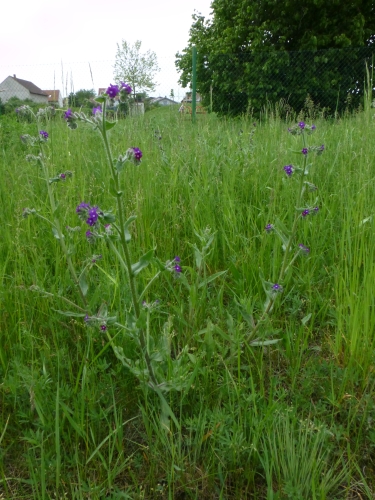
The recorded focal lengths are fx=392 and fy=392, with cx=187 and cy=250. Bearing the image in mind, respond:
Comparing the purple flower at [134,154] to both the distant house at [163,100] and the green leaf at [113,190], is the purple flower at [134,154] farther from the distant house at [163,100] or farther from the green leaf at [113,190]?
the distant house at [163,100]

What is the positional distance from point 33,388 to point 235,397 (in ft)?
2.27

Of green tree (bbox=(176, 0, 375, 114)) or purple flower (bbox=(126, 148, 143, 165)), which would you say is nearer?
purple flower (bbox=(126, 148, 143, 165))

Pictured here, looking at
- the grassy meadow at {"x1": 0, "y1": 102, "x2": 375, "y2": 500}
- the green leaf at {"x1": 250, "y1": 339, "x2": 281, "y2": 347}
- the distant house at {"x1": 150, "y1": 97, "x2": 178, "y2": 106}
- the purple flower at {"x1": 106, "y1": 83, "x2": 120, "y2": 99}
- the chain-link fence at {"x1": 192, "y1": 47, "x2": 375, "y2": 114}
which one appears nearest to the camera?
the grassy meadow at {"x1": 0, "y1": 102, "x2": 375, "y2": 500}

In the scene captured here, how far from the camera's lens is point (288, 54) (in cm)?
1084

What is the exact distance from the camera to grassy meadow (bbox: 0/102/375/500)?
1.16m

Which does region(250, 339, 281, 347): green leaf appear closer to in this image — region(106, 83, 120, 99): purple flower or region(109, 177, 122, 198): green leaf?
region(109, 177, 122, 198): green leaf

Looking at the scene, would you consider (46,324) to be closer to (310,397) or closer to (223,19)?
(310,397)

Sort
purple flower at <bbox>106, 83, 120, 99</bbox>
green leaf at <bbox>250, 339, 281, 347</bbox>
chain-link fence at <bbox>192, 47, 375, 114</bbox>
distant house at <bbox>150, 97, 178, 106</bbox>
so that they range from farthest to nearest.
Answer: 1. chain-link fence at <bbox>192, 47, 375, 114</bbox>
2. distant house at <bbox>150, 97, 178, 106</bbox>
3. green leaf at <bbox>250, 339, 281, 347</bbox>
4. purple flower at <bbox>106, 83, 120, 99</bbox>

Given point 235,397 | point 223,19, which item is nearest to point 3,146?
point 235,397

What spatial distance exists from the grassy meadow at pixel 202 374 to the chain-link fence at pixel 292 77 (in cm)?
953

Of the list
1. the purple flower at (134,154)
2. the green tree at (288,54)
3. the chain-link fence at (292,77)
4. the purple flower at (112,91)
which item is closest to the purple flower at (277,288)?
the purple flower at (134,154)

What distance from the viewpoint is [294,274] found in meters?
2.05

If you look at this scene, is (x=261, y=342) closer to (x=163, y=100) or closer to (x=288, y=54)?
(x=163, y=100)

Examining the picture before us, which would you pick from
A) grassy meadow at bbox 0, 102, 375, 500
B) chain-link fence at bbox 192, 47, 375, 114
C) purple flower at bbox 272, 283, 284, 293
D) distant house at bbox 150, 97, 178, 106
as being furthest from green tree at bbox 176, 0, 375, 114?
purple flower at bbox 272, 283, 284, 293
